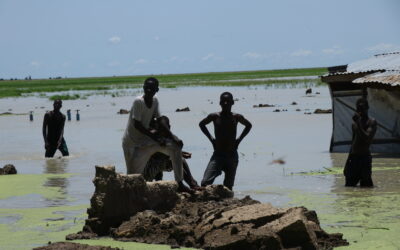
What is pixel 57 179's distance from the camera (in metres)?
12.4

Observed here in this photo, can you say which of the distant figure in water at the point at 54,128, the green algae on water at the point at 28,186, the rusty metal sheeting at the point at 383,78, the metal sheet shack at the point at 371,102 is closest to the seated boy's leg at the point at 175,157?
the green algae on water at the point at 28,186

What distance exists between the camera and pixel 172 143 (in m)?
8.35

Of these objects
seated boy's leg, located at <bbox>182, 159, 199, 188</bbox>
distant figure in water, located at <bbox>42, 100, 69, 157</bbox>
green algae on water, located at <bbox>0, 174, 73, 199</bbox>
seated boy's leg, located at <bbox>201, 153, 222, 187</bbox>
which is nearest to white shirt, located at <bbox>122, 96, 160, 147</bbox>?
seated boy's leg, located at <bbox>182, 159, 199, 188</bbox>

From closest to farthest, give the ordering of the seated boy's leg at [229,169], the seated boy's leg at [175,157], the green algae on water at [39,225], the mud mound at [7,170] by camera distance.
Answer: the green algae on water at [39,225] < the seated boy's leg at [175,157] < the seated boy's leg at [229,169] < the mud mound at [7,170]

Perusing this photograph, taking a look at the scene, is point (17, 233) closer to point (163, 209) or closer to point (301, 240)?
point (163, 209)

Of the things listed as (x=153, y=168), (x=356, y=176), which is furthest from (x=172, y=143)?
(x=356, y=176)

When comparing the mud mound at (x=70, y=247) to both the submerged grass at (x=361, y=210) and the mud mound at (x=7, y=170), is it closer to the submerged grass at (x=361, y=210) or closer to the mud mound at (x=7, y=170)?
A: the submerged grass at (x=361, y=210)

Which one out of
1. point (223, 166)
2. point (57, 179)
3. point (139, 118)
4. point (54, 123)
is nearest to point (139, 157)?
point (139, 118)

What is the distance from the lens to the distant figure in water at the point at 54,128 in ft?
46.9

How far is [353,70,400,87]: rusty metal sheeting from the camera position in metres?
14.0

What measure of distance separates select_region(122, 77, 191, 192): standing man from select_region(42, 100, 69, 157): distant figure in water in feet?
19.3

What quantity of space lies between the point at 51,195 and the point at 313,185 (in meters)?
3.38

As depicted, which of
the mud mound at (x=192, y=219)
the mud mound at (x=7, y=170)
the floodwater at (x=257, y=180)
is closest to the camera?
the mud mound at (x=192, y=219)

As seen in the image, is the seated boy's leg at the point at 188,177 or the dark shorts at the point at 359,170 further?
the dark shorts at the point at 359,170
